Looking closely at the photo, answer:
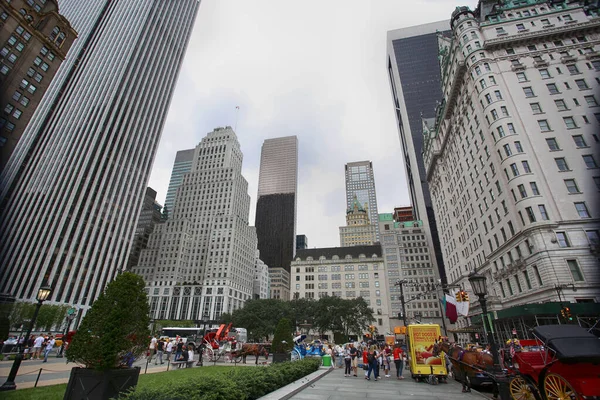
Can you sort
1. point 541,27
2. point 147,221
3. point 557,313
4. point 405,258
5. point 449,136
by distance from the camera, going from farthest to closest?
point 147,221 < point 405,258 < point 449,136 < point 541,27 < point 557,313

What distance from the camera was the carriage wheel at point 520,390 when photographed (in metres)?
9.09

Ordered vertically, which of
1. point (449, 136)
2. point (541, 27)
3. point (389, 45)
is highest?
point (389, 45)

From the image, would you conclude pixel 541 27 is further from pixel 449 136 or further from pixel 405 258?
pixel 405 258

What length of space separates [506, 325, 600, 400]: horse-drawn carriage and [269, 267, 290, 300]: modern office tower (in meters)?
169

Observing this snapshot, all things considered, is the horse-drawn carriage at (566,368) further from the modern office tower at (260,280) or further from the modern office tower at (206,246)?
the modern office tower at (260,280)

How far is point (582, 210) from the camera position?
34.9 metres

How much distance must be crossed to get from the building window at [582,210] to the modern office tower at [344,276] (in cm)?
6912

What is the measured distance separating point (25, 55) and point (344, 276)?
97969 mm

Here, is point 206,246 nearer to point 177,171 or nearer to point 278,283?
point 278,283

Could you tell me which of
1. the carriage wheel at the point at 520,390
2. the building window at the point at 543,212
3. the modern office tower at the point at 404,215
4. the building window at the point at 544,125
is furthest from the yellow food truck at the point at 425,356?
the modern office tower at the point at 404,215

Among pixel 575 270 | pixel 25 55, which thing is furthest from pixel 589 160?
pixel 25 55

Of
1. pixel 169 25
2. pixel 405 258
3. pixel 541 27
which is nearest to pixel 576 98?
pixel 541 27

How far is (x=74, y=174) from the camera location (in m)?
84.2

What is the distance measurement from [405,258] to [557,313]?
3150 inches
